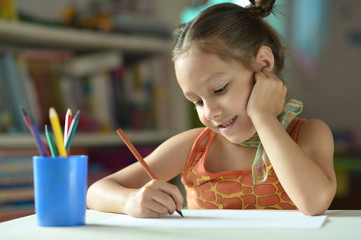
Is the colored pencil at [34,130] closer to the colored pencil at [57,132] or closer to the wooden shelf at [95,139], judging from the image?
the colored pencil at [57,132]

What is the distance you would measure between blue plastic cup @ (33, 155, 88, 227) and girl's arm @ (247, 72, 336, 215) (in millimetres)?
367

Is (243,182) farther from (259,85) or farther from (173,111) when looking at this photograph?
(173,111)

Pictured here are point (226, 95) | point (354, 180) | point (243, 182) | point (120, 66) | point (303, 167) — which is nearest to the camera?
point (303, 167)

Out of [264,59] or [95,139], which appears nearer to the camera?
[264,59]

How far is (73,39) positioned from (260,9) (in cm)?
103

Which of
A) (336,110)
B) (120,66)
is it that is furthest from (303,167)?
(336,110)

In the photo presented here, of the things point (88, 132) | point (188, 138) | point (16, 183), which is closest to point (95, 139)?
point (88, 132)

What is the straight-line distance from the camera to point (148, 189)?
82 cm

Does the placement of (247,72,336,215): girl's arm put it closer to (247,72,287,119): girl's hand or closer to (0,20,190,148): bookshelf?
(247,72,287,119): girl's hand

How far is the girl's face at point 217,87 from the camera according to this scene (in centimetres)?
96

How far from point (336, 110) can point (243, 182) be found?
255cm

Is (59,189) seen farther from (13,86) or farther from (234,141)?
(13,86)

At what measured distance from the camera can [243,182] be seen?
1104mm

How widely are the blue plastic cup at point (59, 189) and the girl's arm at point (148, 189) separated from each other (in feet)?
0.44
